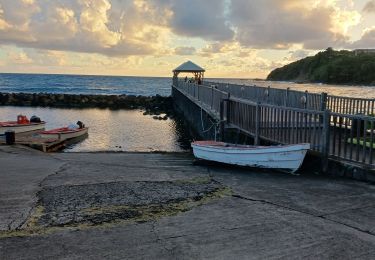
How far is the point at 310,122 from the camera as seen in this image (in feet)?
34.9

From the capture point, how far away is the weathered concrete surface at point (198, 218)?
539 cm

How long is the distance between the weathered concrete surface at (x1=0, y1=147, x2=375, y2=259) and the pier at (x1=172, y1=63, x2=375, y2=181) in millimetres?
834

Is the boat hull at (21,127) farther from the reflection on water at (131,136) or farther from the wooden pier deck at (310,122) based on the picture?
the wooden pier deck at (310,122)

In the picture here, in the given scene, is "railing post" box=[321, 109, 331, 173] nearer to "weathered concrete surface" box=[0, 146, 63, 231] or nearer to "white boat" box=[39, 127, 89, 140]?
"weathered concrete surface" box=[0, 146, 63, 231]

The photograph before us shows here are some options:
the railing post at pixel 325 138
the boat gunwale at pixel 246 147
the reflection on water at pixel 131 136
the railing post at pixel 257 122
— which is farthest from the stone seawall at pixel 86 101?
the railing post at pixel 325 138

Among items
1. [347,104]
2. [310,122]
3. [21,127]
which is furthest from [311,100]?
[21,127]

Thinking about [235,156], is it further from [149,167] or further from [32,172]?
[32,172]

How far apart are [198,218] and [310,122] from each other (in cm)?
512

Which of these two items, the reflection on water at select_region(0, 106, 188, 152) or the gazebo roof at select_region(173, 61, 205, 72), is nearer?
the reflection on water at select_region(0, 106, 188, 152)

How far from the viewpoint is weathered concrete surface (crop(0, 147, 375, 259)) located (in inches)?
212

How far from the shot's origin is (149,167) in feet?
37.6

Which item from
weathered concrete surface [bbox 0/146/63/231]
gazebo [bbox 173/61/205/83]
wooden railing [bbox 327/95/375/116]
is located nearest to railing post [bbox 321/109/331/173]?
wooden railing [bbox 327/95/375/116]

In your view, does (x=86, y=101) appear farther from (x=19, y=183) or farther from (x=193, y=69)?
(x=19, y=183)

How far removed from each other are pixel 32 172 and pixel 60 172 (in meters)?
0.69
